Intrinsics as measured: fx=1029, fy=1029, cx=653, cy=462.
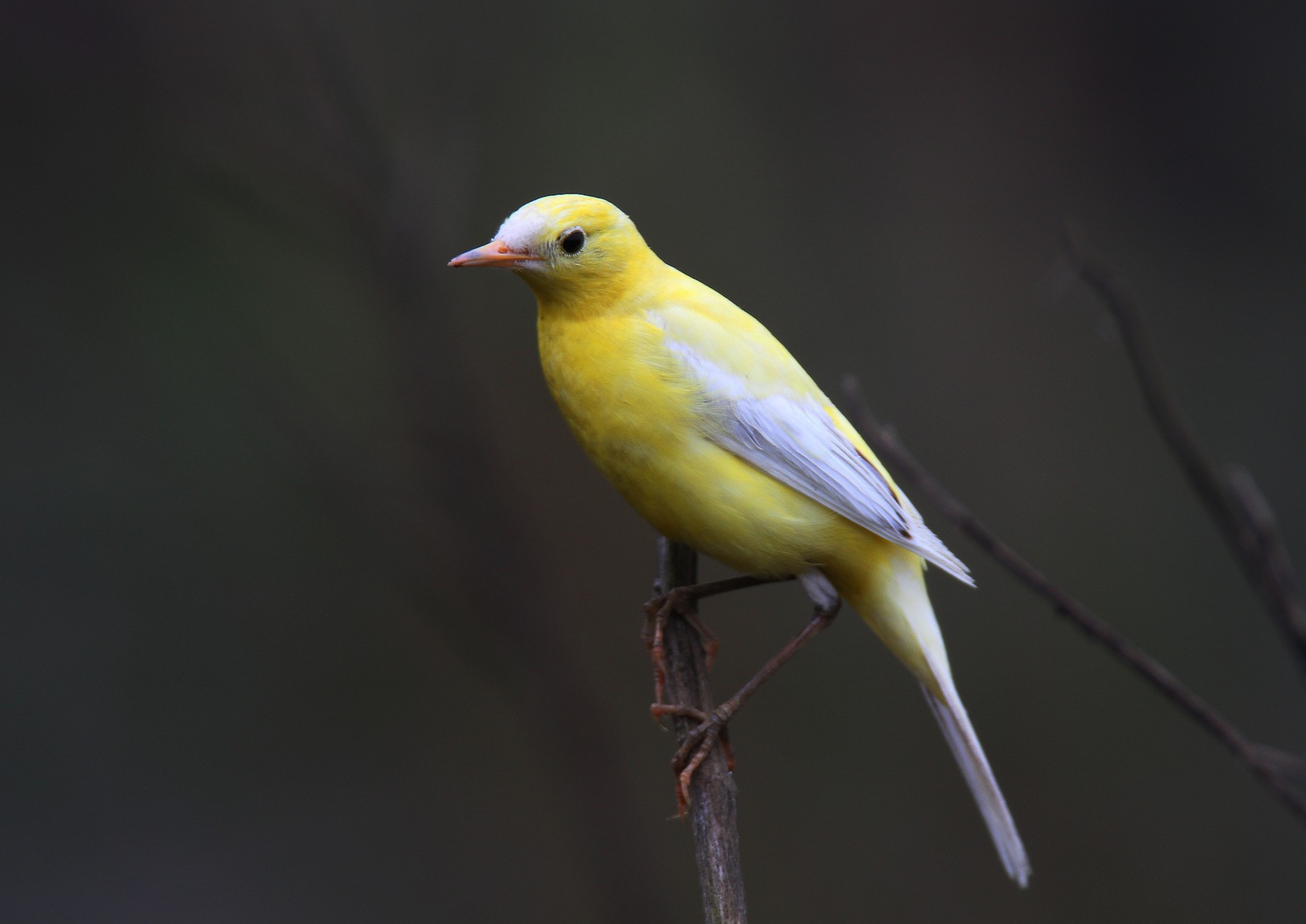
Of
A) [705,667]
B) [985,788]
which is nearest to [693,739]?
[705,667]

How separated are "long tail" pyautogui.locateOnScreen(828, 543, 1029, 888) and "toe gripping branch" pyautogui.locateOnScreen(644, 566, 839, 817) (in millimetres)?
76

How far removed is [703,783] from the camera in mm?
1842

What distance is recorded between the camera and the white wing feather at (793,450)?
1.91 meters

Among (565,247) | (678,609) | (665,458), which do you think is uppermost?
(565,247)

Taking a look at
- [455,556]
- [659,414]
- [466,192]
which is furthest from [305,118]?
[659,414]

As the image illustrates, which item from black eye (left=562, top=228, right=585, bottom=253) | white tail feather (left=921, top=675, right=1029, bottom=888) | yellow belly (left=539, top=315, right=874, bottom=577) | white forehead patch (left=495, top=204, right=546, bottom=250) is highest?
white forehead patch (left=495, top=204, right=546, bottom=250)

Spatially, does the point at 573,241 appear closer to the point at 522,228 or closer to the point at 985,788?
the point at 522,228

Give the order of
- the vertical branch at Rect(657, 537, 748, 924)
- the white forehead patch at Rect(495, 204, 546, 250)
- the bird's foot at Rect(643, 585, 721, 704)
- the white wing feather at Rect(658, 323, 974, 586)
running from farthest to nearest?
the bird's foot at Rect(643, 585, 721, 704), the white wing feather at Rect(658, 323, 974, 586), the white forehead patch at Rect(495, 204, 546, 250), the vertical branch at Rect(657, 537, 748, 924)

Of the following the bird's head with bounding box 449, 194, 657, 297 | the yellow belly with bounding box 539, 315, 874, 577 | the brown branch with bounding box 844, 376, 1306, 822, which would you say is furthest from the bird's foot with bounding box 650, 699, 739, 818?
the bird's head with bounding box 449, 194, 657, 297

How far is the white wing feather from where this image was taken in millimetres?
1907

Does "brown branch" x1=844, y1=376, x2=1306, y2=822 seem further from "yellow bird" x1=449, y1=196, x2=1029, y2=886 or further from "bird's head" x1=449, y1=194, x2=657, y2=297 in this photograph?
"bird's head" x1=449, y1=194, x2=657, y2=297

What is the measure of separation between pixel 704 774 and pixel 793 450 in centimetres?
61

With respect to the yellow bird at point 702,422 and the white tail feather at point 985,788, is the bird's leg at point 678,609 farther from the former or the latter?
the white tail feather at point 985,788

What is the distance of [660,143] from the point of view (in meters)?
3.70
